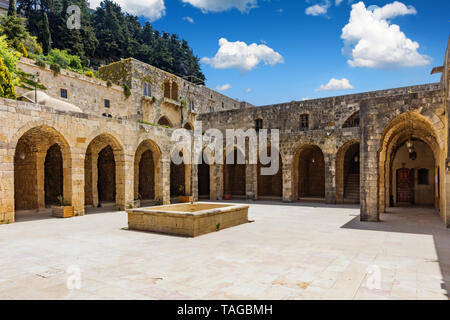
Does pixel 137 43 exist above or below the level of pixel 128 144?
above

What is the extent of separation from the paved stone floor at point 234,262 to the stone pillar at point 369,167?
938 mm

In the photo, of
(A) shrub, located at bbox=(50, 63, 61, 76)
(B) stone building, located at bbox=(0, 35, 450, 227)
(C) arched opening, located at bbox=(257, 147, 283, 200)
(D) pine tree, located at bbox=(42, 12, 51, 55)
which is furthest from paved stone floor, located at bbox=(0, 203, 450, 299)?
(D) pine tree, located at bbox=(42, 12, 51, 55)

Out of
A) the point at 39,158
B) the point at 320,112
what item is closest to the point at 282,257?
the point at 39,158

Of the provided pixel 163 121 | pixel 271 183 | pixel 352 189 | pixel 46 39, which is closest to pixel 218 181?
pixel 271 183

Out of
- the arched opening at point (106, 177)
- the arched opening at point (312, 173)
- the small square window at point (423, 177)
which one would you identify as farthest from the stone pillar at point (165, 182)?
the small square window at point (423, 177)

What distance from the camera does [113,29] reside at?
4981cm

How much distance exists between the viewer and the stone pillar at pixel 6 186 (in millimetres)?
10211

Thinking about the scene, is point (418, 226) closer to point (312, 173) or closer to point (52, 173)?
point (312, 173)

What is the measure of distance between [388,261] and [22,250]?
7.80m

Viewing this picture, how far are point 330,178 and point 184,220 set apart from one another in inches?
456

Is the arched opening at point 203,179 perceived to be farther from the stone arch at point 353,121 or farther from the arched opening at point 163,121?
the stone arch at point 353,121

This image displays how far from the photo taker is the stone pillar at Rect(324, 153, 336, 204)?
17281 mm

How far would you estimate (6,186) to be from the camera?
10289mm
